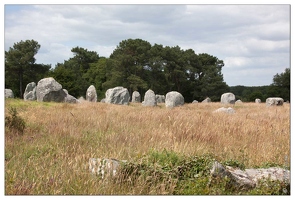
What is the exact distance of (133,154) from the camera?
5.38 meters

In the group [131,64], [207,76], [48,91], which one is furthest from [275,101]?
[131,64]

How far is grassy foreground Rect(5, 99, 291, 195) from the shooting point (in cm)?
393

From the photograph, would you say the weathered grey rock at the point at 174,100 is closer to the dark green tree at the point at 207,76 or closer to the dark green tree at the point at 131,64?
the dark green tree at the point at 207,76

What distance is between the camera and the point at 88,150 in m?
5.47

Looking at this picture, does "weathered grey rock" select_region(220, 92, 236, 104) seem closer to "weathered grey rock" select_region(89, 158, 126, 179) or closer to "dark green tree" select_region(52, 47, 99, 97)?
"dark green tree" select_region(52, 47, 99, 97)

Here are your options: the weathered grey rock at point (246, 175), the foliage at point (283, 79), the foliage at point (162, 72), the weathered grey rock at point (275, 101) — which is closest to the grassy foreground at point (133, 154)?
the weathered grey rock at point (246, 175)

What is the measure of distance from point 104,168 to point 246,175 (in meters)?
2.08

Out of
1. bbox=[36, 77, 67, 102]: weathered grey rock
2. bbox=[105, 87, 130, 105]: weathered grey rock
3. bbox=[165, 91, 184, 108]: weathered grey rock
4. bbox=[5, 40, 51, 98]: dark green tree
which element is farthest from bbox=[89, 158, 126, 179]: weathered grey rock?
bbox=[105, 87, 130, 105]: weathered grey rock

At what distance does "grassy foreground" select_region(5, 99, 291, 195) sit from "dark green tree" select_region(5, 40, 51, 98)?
18698 mm

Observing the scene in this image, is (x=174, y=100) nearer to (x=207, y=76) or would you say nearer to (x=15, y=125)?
(x=207, y=76)

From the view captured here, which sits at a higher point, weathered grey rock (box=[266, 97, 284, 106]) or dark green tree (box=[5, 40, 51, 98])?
dark green tree (box=[5, 40, 51, 98])
